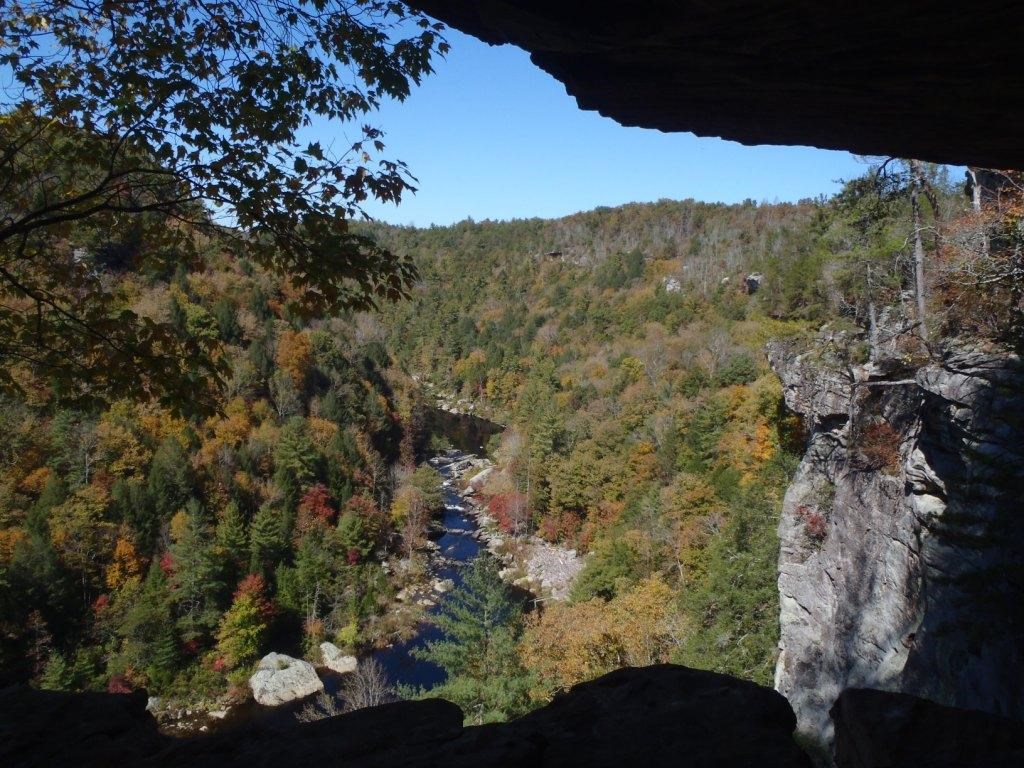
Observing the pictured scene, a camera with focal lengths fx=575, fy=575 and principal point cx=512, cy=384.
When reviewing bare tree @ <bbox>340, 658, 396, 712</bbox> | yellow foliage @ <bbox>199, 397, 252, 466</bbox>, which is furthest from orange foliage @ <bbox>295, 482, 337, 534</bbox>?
bare tree @ <bbox>340, 658, 396, 712</bbox>

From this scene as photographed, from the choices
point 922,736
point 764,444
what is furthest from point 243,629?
point 922,736

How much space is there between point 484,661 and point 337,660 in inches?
445

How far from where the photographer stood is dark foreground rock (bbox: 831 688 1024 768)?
231 cm

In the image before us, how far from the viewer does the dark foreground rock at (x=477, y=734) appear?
2.53 metres

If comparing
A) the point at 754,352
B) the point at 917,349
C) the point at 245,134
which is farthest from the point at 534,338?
the point at 245,134

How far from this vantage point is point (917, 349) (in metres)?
11.2

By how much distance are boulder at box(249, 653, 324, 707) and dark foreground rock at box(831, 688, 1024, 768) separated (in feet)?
81.6

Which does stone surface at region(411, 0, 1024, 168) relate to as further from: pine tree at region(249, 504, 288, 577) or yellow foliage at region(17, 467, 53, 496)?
yellow foliage at region(17, 467, 53, 496)

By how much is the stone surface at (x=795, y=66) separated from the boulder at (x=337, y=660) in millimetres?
25979

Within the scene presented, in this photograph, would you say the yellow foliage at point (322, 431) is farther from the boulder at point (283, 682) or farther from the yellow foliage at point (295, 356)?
the boulder at point (283, 682)

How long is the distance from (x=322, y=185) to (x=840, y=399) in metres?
14.3

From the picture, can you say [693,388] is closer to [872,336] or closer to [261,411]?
[872,336]

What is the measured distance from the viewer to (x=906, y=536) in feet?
35.3

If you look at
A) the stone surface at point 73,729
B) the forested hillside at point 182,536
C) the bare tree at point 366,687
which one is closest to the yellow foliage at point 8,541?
the forested hillside at point 182,536
